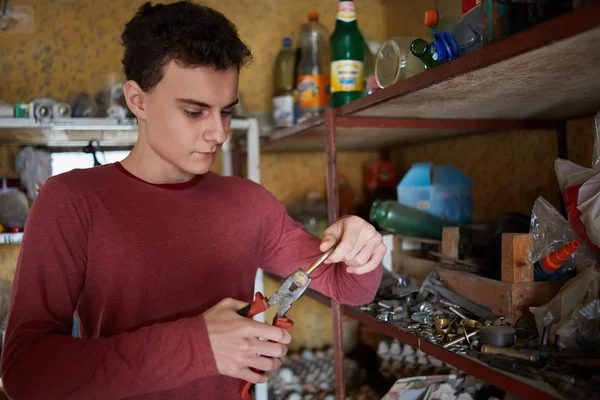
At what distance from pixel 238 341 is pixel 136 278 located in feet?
1.06

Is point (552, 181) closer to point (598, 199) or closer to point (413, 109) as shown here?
point (413, 109)

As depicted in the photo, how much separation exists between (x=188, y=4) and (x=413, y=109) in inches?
24.0

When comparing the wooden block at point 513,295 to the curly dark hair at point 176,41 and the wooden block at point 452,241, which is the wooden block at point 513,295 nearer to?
the wooden block at point 452,241

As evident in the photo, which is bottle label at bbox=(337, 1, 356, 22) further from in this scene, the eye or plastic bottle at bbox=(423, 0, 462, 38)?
the eye

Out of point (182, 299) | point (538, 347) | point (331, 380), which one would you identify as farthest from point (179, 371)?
point (331, 380)

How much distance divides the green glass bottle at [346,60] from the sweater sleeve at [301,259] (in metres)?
0.42

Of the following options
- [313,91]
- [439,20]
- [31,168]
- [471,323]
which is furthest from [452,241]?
[31,168]

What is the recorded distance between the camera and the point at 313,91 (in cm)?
180

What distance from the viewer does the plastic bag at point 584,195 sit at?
916mm

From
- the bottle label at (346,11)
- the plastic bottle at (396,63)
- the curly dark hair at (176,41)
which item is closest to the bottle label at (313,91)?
the bottle label at (346,11)

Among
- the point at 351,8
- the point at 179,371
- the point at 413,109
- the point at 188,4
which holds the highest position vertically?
the point at 351,8

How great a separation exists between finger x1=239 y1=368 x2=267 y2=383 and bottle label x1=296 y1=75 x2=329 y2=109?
1.16 m

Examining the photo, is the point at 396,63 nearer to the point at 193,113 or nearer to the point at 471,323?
the point at 193,113

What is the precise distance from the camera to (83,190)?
1.01 meters
